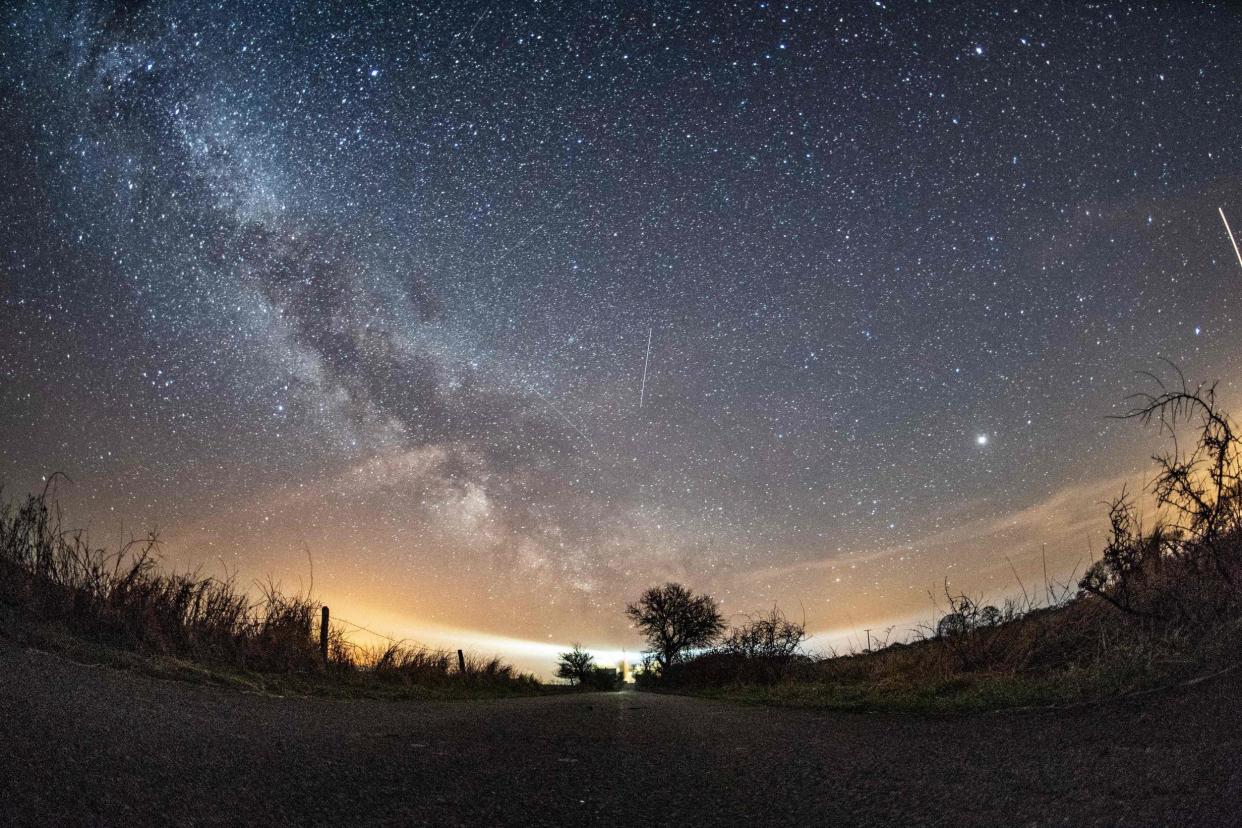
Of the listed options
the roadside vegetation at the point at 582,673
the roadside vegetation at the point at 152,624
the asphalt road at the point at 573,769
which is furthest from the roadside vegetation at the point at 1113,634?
the roadside vegetation at the point at 582,673

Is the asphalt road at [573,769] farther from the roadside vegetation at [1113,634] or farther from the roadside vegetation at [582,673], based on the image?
the roadside vegetation at [582,673]

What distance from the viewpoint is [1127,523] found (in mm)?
5840

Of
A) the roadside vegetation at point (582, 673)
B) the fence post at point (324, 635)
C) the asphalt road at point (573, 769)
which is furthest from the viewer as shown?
the roadside vegetation at point (582, 673)

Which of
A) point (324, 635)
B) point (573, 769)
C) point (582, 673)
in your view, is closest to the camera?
point (573, 769)

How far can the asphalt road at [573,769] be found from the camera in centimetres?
221

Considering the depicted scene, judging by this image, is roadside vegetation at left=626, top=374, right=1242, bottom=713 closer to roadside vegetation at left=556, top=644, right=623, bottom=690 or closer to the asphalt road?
the asphalt road

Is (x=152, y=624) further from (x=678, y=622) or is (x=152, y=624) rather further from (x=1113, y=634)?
(x=678, y=622)

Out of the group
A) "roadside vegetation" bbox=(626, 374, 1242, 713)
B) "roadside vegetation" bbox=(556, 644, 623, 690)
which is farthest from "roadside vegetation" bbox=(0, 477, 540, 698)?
"roadside vegetation" bbox=(556, 644, 623, 690)

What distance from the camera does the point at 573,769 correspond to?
3.46 meters

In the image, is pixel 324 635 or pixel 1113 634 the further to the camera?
pixel 324 635

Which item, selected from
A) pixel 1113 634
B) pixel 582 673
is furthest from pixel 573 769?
pixel 582 673

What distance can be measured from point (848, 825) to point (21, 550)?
7667 millimetres

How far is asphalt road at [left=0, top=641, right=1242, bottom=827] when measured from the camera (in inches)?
86.8

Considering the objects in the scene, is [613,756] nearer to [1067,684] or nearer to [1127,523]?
[1067,684]
